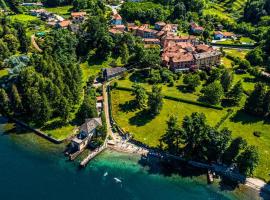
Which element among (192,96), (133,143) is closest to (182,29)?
(192,96)

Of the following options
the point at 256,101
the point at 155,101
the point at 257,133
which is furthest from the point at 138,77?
the point at 257,133

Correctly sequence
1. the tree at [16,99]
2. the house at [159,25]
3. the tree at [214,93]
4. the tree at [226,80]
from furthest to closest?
1. the house at [159,25]
2. the tree at [226,80]
3. the tree at [214,93]
4. the tree at [16,99]

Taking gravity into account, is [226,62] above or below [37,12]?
below

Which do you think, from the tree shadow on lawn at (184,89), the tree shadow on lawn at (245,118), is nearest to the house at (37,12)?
the tree shadow on lawn at (184,89)

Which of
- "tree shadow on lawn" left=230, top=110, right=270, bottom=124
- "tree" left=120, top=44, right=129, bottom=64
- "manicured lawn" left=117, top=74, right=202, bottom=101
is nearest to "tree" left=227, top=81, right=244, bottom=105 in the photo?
"tree shadow on lawn" left=230, top=110, right=270, bottom=124

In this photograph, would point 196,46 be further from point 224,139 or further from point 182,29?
point 224,139

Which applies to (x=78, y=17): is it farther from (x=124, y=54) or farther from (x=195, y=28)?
(x=195, y=28)

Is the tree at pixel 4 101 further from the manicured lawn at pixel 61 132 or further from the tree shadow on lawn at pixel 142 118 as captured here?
the tree shadow on lawn at pixel 142 118

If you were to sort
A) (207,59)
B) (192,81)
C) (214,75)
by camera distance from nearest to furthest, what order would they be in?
(192,81), (214,75), (207,59)
